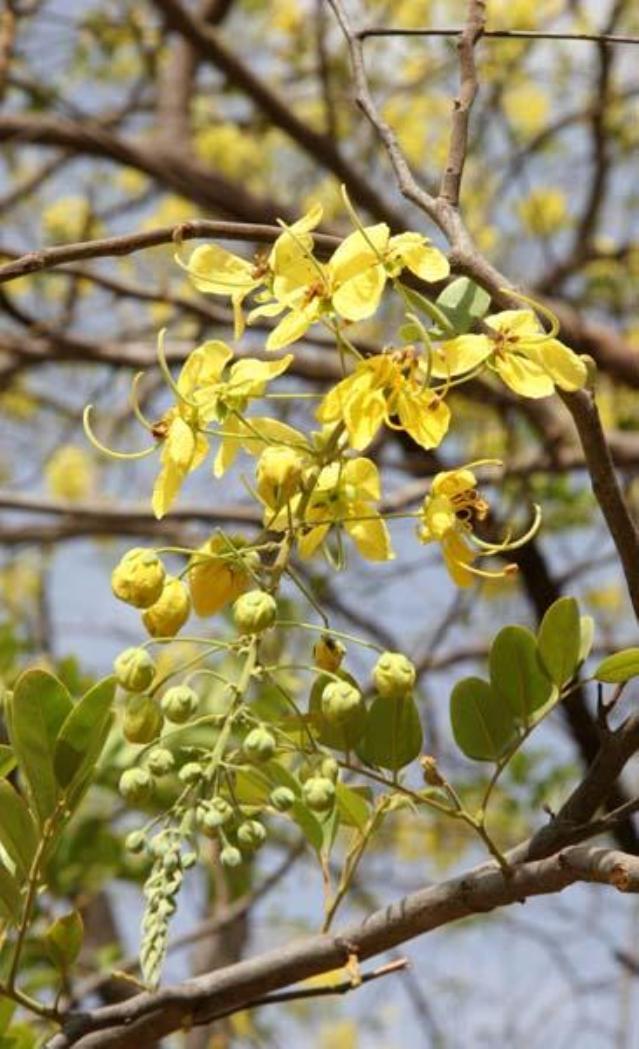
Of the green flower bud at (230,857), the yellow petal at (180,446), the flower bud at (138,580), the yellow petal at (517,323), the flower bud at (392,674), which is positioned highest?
the yellow petal at (517,323)

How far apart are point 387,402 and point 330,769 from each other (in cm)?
15

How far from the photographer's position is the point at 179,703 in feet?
2.06

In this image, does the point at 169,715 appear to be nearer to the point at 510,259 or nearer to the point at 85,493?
the point at 510,259

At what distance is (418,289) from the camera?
0.72 meters

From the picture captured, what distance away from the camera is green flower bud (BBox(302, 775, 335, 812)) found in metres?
Answer: 0.63

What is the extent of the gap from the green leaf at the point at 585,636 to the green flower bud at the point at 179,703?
21cm

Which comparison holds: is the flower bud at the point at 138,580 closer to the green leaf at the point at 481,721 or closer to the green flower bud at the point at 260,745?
the green flower bud at the point at 260,745

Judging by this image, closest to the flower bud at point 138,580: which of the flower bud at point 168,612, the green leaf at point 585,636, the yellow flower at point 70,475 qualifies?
the flower bud at point 168,612

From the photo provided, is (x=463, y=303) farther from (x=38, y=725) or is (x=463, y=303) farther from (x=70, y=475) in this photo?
(x=70, y=475)

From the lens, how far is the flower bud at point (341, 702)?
65 centimetres

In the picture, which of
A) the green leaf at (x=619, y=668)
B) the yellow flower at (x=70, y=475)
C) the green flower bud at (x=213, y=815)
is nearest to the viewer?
the green flower bud at (x=213, y=815)

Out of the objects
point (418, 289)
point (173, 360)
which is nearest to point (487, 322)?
point (418, 289)

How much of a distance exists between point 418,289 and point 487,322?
1.8 inches

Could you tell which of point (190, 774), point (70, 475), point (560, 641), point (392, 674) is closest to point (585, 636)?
point (560, 641)
